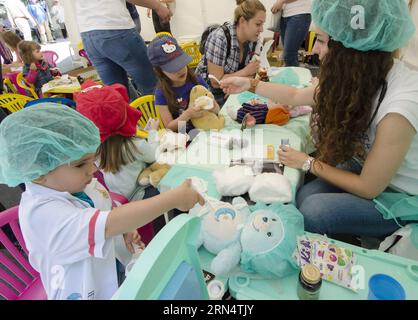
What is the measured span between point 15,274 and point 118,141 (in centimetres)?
66

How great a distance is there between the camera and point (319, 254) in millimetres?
772

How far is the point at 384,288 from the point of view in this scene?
69cm

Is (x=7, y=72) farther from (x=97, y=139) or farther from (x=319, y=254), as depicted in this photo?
(x=319, y=254)

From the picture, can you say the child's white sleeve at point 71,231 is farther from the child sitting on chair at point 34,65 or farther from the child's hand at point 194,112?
the child sitting on chair at point 34,65

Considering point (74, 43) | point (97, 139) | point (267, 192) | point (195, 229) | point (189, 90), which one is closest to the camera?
point (195, 229)

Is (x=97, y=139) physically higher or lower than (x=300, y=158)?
higher

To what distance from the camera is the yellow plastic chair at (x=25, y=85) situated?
10.4 feet

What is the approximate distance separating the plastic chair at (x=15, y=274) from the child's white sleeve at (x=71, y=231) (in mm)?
370

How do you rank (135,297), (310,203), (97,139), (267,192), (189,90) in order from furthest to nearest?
(189,90) < (310,203) < (267,192) < (97,139) < (135,297)

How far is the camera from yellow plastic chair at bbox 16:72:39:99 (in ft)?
10.4

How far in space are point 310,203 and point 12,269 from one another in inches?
45.7

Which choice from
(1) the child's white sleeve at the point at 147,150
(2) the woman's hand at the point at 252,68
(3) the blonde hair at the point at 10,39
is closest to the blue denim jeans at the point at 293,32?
(2) the woman's hand at the point at 252,68

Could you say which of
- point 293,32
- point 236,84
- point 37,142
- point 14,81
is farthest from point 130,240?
point 14,81

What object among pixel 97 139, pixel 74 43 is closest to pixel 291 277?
pixel 97 139
